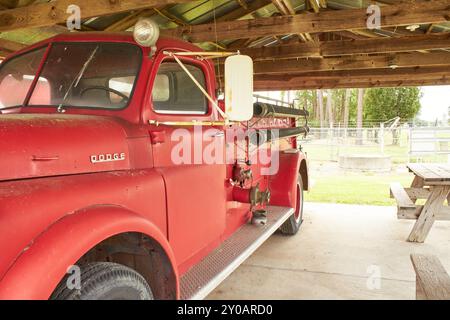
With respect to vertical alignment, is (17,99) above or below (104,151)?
above

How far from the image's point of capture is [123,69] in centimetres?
234

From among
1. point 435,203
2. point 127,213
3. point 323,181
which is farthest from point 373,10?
point 323,181

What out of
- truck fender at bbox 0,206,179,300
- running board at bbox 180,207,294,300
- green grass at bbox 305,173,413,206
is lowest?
green grass at bbox 305,173,413,206

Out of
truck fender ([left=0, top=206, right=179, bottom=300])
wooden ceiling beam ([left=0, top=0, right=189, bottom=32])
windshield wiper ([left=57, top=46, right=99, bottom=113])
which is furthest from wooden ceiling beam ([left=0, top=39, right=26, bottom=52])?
truck fender ([left=0, top=206, right=179, bottom=300])

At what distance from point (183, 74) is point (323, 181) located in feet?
25.8

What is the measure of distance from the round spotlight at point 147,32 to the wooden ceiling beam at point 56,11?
171 centimetres

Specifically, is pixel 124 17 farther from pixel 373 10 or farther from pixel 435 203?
pixel 435 203

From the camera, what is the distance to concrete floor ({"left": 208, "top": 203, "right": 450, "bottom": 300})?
3.33 meters

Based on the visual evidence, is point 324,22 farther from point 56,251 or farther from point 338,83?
point 338,83

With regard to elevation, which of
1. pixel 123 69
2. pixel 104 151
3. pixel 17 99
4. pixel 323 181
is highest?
pixel 123 69

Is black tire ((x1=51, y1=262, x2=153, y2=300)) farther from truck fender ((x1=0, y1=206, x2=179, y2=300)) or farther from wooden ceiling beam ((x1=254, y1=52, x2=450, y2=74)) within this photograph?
wooden ceiling beam ((x1=254, y1=52, x2=450, y2=74))

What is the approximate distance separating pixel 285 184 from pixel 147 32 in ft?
9.18

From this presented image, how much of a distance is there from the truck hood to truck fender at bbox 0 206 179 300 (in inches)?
10.9

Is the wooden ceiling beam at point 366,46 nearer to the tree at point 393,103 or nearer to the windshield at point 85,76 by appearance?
the windshield at point 85,76
